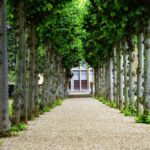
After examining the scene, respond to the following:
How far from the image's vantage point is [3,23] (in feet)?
63.2

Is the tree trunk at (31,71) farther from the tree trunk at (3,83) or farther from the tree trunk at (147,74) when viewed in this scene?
the tree trunk at (3,83)

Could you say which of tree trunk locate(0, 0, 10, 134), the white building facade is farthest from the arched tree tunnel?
the white building facade

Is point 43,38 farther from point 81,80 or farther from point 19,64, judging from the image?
point 81,80

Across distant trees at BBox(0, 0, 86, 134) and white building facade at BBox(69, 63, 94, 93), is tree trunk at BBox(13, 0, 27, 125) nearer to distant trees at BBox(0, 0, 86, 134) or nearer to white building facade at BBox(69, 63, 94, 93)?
distant trees at BBox(0, 0, 86, 134)

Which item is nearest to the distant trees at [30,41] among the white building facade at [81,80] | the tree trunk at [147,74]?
the tree trunk at [147,74]

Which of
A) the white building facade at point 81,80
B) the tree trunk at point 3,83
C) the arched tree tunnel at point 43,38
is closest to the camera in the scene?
the tree trunk at point 3,83

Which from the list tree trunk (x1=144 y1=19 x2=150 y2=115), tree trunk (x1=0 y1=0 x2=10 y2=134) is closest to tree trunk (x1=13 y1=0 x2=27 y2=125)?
tree trunk (x1=0 y1=0 x2=10 y2=134)

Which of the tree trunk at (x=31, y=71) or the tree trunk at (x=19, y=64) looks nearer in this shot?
the tree trunk at (x=19, y=64)

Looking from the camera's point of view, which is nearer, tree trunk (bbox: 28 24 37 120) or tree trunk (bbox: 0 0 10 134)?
tree trunk (bbox: 0 0 10 134)

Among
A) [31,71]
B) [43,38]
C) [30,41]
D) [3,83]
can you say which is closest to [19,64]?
[3,83]

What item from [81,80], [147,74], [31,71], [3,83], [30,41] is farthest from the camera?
[81,80]

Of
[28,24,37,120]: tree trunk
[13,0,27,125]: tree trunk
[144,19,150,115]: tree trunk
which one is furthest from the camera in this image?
[28,24,37,120]: tree trunk

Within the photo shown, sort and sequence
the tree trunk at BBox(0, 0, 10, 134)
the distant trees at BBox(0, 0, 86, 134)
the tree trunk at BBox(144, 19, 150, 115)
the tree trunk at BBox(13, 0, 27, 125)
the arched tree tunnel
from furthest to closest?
the tree trunk at BBox(144, 19, 150, 115), the tree trunk at BBox(13, 0, 27, 125), the arched tree tunnel, the distant trees at BBox(0, 0, 86, 134), the tree trunk at BBox(0, 0, 10, 134)

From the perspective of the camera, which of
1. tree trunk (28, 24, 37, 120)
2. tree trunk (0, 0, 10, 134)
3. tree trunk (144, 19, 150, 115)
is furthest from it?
tree trunk (28, 24, 37, 120)
